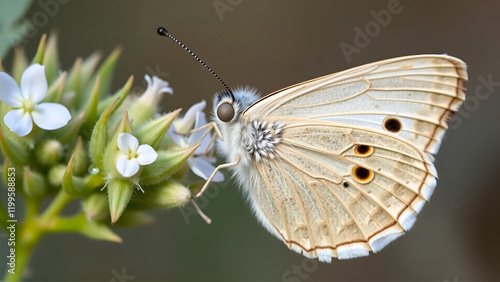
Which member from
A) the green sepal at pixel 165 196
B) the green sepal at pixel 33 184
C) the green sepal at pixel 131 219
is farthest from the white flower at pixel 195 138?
the green sepal at pixel 33 184

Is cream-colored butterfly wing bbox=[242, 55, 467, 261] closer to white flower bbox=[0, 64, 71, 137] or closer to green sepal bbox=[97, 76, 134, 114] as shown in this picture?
green sepal bbox=[97, 76, 134, 114]

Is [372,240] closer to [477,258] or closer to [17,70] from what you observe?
[17,70]

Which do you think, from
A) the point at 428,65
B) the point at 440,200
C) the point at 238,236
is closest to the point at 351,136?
the point at 428,65

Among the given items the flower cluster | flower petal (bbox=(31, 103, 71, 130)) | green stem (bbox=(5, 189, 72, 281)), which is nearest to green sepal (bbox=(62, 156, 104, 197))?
the flower cluster

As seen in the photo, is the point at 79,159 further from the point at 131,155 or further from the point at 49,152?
the point at 131,155

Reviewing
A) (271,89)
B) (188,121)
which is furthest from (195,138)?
(271,89)

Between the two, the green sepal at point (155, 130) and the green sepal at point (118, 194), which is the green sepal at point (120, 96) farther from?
the green sepal at point (118, 194)
